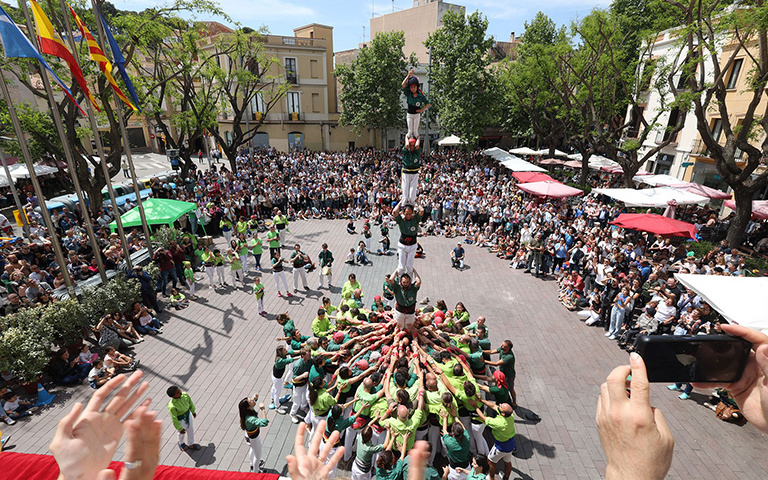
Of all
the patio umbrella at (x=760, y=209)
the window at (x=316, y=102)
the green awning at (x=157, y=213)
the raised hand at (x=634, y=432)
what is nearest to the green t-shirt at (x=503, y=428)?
the raised hand at (x=634, y=432)

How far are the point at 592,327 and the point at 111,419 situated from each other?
1280 cm

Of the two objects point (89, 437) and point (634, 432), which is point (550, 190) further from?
point (89, 437)

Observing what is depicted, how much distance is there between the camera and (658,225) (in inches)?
524

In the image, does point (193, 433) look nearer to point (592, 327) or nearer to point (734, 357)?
point (734, 357)

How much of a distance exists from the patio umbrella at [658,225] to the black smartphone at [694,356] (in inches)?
516

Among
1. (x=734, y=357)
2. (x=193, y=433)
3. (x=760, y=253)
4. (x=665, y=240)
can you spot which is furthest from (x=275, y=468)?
(x=760, y=253)

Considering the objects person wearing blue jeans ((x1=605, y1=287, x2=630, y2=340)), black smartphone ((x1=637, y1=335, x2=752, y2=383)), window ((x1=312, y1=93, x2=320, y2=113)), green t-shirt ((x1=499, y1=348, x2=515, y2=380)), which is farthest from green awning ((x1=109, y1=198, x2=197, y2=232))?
window ((x1=312, y1=93, x2=320, y2=113))

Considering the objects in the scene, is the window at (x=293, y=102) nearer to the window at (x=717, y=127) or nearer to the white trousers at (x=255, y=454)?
the window at (x=717, y=127)

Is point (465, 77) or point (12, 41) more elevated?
point (465, 77)

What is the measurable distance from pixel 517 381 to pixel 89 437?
9223mm

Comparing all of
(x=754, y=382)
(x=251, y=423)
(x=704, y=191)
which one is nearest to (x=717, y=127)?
(x=704, y=191)

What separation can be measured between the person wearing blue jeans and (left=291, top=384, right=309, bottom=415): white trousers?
351 inches

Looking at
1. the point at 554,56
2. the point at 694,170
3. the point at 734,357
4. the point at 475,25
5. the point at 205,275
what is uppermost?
the point at 475,25

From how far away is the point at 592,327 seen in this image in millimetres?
11875
